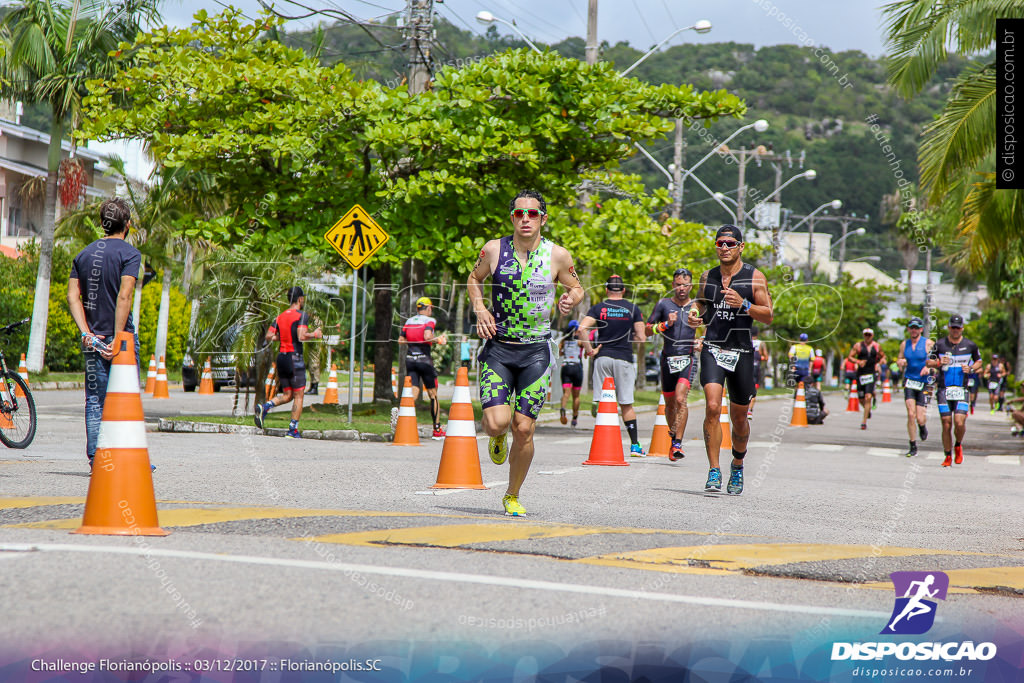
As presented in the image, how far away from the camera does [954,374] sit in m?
16.5

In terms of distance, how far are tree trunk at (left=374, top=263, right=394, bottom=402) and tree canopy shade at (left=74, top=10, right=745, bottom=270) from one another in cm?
284

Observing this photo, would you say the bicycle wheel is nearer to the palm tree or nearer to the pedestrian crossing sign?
the pedestrian crossing sign

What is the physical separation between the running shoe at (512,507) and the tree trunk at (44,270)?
26402mm

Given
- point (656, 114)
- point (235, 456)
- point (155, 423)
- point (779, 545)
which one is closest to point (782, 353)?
point (656, 114)

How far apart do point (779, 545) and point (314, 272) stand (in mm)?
23727

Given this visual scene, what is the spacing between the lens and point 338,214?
20.0 metres

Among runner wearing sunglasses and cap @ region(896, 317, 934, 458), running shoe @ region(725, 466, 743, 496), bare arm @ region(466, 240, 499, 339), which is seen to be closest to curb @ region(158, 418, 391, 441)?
runner wearing sunglasses and cap @ region(896, 317, 934, 458)

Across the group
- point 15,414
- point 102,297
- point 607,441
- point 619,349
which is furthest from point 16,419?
point 619,349

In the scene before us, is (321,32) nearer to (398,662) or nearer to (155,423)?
(155,423)

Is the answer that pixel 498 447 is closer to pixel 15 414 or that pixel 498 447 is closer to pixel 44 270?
pixel 15 414

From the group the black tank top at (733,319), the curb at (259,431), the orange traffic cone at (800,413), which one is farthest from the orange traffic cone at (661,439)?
the orange traffic cone at (800,413)

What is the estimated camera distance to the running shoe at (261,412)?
16734mm

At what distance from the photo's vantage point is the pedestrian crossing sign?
56.4 ft

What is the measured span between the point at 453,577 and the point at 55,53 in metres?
29.8
